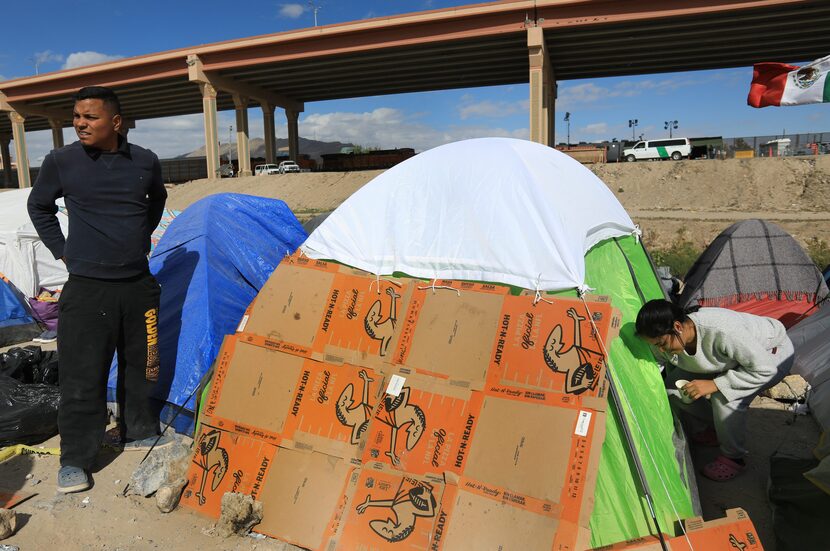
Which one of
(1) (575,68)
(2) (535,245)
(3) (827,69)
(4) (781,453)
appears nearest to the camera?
(2) (535,245)

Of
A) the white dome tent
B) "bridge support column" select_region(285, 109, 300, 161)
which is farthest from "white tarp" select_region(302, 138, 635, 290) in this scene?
"bridge support column" select_region(285, 109, 300, 161)

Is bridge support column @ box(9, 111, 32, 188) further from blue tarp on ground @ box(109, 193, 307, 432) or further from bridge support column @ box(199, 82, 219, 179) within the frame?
blue tarp on ground @ box(109, 193, 307, 432)

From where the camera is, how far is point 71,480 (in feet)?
10.4

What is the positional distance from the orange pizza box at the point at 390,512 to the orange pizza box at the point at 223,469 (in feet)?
1.91

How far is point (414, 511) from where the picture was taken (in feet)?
8.84

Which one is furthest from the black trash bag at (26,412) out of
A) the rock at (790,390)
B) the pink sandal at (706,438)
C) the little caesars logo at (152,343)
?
the rock at (790,390)

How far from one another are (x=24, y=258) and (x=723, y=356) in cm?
814

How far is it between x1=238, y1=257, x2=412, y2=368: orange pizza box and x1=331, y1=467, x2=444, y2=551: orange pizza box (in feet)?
2.17

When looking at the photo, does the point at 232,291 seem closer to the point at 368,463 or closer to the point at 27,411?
the point at 27,411

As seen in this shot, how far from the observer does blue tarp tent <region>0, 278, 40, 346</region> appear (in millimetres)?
6426

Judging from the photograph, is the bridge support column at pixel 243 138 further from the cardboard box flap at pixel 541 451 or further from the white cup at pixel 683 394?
the cardboard box flap at pixel 541 451

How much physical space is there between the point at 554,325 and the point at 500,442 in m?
0.68

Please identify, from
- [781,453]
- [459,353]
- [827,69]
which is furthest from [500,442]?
[827,69]

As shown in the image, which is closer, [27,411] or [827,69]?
[27,411]
